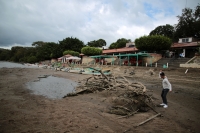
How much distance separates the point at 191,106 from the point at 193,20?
37014 millimetres

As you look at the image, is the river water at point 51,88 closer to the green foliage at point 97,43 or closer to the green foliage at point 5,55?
the green foliage at point 97,43

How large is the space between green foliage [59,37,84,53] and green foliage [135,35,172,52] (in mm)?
36372

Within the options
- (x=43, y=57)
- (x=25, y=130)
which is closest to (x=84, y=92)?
(x=25, y=130)

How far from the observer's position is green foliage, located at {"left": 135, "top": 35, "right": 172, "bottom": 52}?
25.2 meters

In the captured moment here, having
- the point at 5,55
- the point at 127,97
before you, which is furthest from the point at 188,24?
the point at 5,55

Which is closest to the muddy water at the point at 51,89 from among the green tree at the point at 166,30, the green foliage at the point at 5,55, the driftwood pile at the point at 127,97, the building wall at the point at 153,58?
the driftwood pile at the point at 127,97

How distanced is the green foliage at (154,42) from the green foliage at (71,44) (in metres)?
36.4

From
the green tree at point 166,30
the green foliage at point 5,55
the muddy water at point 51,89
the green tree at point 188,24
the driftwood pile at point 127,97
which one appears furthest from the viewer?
the green foliage at point 5,55

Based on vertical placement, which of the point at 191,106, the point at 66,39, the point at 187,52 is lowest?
the point at 191,106

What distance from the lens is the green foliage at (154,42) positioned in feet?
82.6

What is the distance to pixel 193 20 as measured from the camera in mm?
34500

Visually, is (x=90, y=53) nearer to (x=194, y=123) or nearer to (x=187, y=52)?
(x=187, y=52)

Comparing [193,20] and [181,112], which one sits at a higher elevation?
[193,20]

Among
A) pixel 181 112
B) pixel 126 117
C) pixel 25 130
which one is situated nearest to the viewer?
pixel 25 130
